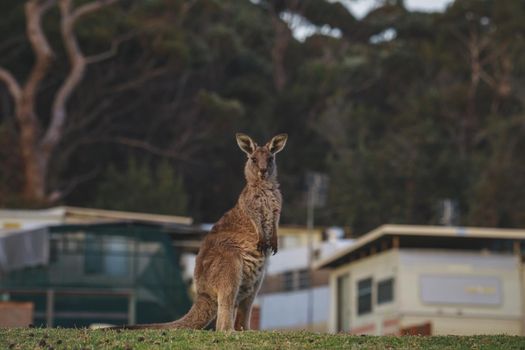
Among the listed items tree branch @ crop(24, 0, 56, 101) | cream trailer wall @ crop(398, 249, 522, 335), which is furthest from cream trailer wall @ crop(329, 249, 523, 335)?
tree branch @ crop(24, 0, 56, 101)

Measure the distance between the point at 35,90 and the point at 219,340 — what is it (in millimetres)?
43420

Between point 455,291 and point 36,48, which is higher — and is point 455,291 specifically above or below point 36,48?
below

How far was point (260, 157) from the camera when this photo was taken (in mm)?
13555

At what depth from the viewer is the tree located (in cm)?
5278

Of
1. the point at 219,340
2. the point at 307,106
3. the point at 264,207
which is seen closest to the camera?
the point at 219,340

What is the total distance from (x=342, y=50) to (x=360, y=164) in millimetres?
10225

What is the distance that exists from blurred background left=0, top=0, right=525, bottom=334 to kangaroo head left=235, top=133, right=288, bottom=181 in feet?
77.8

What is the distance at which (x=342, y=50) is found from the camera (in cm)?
7006

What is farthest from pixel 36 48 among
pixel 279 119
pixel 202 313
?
pixel 202 313

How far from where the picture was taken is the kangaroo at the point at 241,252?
12.9m

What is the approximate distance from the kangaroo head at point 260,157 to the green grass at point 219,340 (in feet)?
6.26

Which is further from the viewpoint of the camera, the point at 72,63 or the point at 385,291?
the point at 72,63

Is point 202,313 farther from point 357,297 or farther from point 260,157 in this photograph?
→ point 357,297

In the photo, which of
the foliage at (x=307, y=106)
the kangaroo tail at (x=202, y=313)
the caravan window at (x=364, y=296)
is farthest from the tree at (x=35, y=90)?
the kangaroo tail at (x=202, y=313)
